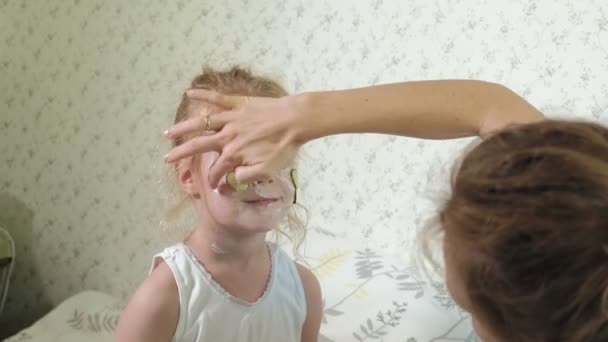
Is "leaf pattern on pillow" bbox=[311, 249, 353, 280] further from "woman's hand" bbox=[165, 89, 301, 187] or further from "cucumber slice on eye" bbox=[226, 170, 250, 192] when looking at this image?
"woman's hand" bbox=[165, 89, 301, 187]

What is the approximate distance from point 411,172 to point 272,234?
1.34ft

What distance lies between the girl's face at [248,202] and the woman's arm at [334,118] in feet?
0.48

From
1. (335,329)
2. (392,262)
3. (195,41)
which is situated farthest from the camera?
(195,41)

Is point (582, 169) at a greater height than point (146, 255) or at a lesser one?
greater

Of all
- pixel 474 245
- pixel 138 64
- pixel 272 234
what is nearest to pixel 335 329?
Result: pixel 272 234

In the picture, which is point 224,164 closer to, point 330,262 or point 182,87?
point 330,262

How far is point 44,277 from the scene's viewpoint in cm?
223

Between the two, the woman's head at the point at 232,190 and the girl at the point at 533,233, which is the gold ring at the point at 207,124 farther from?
the girl at the point at 533,233

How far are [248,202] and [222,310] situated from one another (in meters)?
0.20

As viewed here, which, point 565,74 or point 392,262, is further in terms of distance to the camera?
point 392,262

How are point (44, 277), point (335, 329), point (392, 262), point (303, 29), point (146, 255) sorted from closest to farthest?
point (335, 329)
point (392, 262)
point (303, 29)
point (146, 255)
point (44, 277)

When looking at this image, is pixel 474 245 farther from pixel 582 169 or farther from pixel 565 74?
pixel 565 74

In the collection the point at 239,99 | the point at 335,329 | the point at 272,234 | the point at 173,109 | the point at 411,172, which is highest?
the point at 239,99

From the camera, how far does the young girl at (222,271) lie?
3.21 ft
